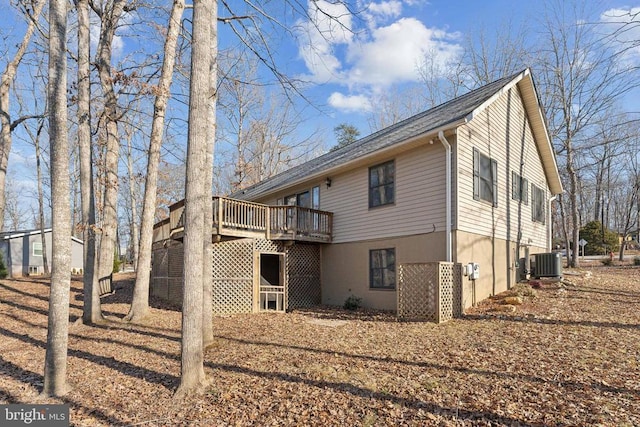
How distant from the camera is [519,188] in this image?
13273mm

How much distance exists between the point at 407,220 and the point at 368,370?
5.91 meters

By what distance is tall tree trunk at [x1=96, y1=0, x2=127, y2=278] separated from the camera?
11.2m

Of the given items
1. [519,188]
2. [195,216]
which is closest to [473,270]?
[519,188]

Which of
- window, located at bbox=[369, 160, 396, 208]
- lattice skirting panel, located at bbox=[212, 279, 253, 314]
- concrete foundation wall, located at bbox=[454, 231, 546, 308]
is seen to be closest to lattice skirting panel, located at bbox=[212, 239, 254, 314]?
lattice skirting panel, located at bbox=[212, 279, 253, 314]

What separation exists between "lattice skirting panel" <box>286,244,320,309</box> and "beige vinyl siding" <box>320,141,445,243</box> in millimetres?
1178

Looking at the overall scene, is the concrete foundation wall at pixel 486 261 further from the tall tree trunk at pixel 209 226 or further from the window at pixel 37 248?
the window at pixel 37 248

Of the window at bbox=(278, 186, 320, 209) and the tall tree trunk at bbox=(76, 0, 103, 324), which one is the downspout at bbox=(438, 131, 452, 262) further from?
the tall tree trunk at bbox=(76, 0, 103, 324)

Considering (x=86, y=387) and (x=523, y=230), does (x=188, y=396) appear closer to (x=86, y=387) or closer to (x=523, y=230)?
(x=86, y=387)

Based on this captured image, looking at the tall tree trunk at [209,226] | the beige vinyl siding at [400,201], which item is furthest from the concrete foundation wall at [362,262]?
the tall tree trunk at [209,226]

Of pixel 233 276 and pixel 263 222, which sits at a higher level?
pixel 263 222

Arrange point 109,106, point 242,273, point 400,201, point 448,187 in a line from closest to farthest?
1. point 448,187
2. point 400,201
3. point 109,106
4. point 242,273

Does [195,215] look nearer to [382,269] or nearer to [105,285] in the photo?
[382,269]

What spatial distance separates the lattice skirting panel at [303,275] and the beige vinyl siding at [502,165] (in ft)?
17.8

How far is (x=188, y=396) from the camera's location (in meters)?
5.11
